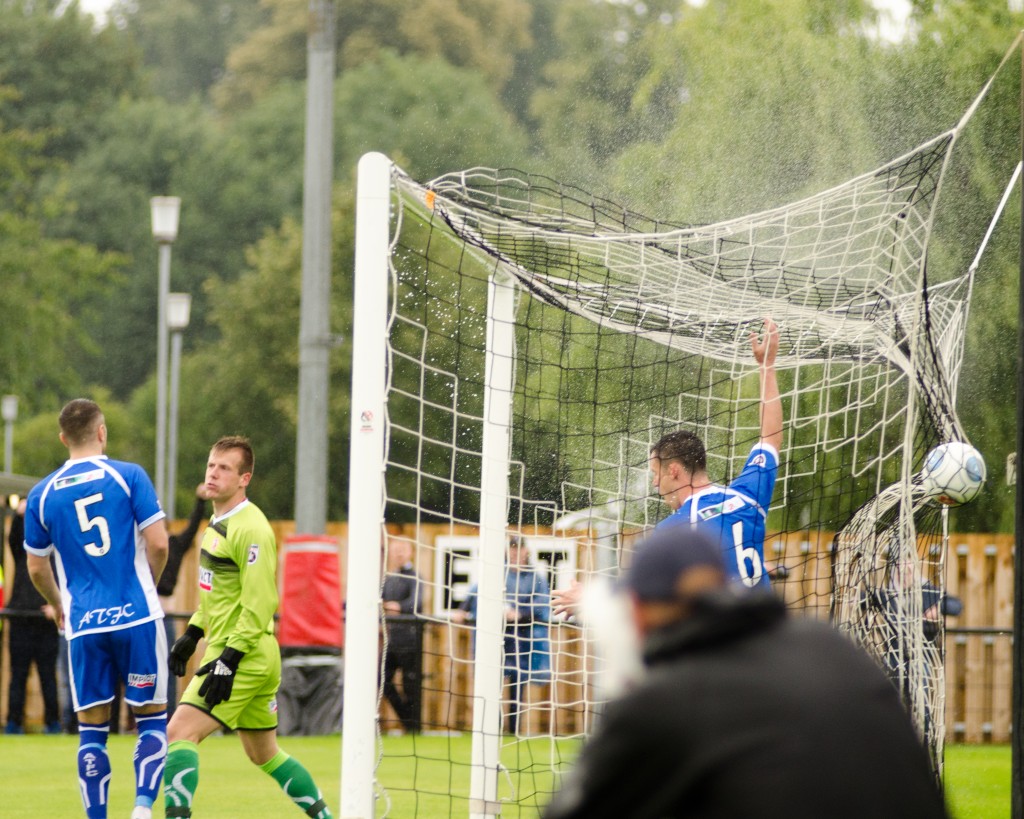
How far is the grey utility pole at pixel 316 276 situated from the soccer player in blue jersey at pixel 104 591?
207 inches

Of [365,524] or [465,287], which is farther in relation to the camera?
[465,287]

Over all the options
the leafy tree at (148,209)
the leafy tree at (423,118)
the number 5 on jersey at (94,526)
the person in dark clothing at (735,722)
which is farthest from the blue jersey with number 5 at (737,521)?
the leafy tree at (148,209)

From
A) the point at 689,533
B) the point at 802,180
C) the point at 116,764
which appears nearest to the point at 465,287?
the point at 802,180

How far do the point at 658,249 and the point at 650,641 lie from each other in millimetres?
4817

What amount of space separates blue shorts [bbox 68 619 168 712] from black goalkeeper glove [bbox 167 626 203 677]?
23 centimetres

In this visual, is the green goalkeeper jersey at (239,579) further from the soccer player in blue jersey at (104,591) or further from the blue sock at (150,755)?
the blue sock at (150,755)

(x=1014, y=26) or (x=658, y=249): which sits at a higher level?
(x=1014, y=26)

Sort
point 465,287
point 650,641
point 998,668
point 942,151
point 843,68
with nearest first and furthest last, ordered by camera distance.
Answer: point 650,641, point 942,151, point 998,668, point 843,68, point 465,287

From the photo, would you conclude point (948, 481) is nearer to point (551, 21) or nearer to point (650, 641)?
point (650, 641)

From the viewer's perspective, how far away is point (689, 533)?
2.55 meters

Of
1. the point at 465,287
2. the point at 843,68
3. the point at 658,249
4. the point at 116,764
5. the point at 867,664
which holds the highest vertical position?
the point at 843,68

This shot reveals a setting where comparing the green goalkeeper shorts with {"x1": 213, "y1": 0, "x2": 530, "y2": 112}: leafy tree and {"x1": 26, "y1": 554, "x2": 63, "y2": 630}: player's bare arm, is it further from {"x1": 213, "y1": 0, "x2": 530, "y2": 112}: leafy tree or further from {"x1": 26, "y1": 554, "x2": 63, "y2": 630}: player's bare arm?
{"x1": 213, "y1": 0, "x2": 530, "y2": 112}: leafy tree

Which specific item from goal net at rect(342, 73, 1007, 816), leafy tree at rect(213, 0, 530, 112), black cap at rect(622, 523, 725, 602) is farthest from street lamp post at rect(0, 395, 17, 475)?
black cap at rect(622, 523, 725, 602)

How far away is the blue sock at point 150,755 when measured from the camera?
20.9ft
